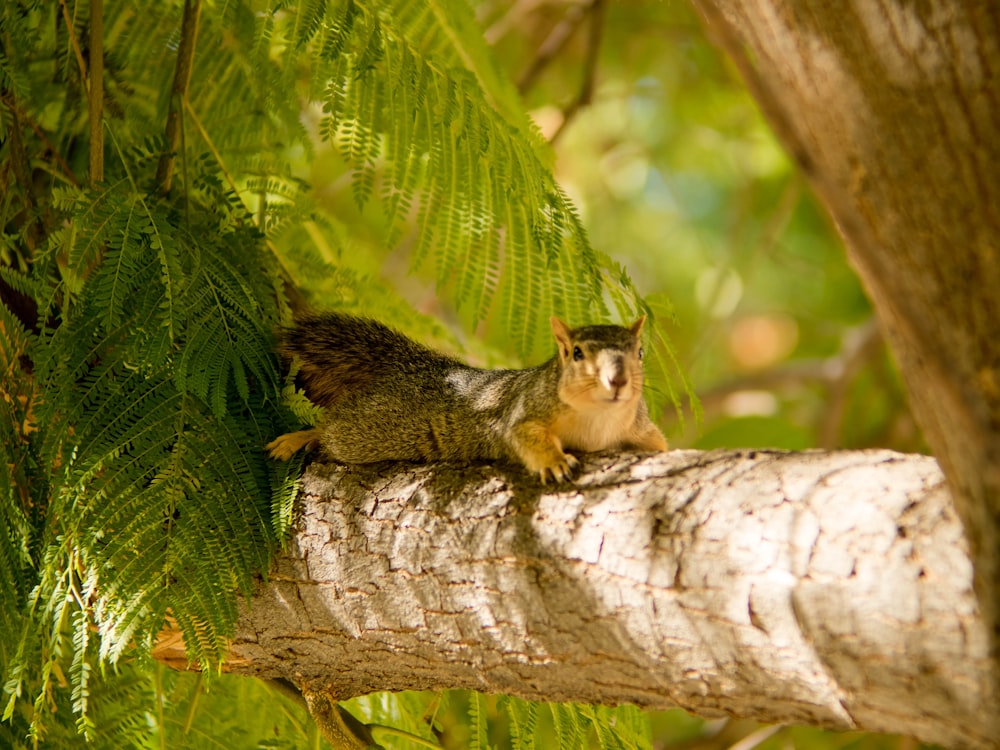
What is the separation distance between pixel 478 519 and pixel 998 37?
143 cm

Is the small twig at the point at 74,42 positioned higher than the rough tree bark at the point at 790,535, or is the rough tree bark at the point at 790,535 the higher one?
the small twig at the point at 74,42

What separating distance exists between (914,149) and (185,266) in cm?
184

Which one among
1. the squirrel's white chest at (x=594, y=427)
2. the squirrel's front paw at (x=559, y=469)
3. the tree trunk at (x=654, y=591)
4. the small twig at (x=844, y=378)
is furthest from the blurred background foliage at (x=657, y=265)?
the squirrel's front paw at (x=559, y=469)

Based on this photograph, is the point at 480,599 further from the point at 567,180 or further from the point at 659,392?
the point at 567,180

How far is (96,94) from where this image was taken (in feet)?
9.64

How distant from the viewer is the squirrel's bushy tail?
321cm

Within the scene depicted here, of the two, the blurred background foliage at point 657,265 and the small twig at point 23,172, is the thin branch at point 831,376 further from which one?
the small twig at point 23,172

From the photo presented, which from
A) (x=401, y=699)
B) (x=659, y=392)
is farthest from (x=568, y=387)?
(x=401, y=699)

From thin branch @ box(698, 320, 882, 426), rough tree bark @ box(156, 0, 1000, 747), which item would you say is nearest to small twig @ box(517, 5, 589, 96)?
thin branch @ box(698, 320, 882, 426)

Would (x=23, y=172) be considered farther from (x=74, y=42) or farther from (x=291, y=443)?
(x=291, y=443)

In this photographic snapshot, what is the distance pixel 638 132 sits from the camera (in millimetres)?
7137

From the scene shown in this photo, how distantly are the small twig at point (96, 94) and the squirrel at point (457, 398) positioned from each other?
0.67m

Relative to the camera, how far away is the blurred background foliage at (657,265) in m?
3.18

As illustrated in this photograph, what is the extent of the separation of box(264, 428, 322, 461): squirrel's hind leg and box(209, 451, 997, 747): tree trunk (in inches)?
4.7
